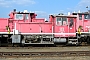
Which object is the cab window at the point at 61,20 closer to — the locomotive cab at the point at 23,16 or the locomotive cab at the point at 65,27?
the locomotive cab at the point at 65,27

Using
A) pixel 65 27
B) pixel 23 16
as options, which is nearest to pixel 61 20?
pixel 65 27

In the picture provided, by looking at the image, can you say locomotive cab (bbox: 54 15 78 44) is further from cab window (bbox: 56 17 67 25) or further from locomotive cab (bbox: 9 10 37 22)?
locomotive cab (bbox: 9 10 37 22)

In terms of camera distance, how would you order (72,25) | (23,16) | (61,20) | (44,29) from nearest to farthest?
(61,20)
(72,25)
(44,29)
(23,16)

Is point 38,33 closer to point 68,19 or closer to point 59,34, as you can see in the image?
point 59,34

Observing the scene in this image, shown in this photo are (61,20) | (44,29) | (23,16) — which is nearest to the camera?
(61,20)

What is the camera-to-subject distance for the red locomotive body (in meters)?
16.5

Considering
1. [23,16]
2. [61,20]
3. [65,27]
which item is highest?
[23,16]

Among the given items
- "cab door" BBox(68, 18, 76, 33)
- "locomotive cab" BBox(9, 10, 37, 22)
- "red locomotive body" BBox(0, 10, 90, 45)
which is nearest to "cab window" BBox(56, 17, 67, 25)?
"red locomotive body" BBox(0, 10, 90, 45)

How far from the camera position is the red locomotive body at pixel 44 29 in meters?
16.5

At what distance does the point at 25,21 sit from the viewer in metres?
17.7

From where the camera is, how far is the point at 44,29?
17.2m

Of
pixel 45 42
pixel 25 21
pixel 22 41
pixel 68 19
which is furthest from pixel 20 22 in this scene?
pixel 68 19

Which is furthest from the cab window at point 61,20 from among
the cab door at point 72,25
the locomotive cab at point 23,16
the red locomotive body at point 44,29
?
the locomotive cab at point 23,16

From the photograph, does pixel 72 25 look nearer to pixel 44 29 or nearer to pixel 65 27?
pixel 65 27
